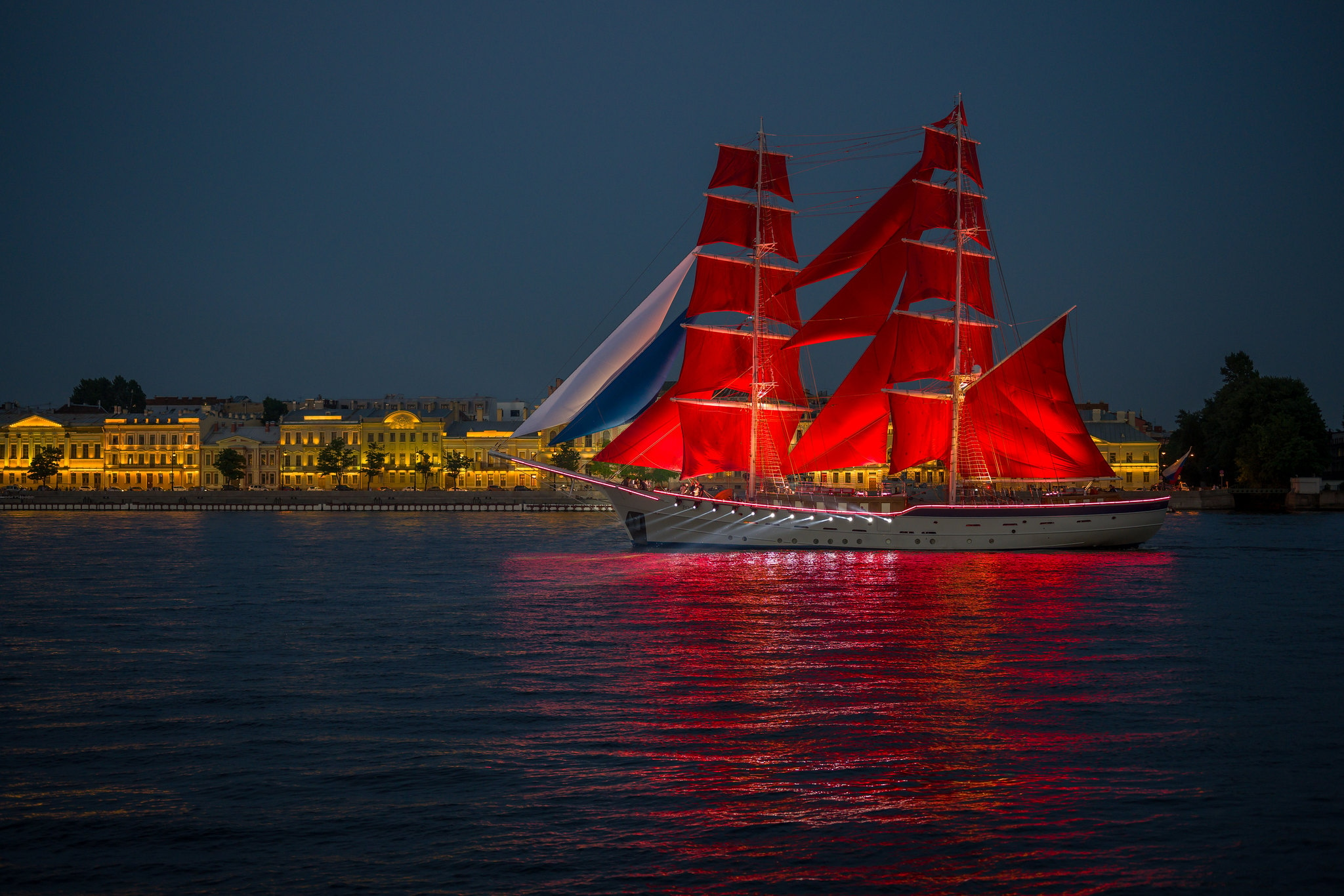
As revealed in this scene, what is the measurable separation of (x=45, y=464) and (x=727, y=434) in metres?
102

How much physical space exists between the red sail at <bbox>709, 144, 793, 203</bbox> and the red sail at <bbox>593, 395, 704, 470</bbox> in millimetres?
9227

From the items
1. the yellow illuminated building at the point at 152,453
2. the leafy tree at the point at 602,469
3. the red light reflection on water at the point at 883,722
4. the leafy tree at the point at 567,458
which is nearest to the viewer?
the red light reflection on water at the point at 883,722

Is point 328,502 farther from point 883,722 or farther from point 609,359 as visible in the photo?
point 883,722

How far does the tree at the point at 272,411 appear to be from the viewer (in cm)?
14662

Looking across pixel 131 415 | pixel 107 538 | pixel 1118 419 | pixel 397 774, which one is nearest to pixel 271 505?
pixel 131 415

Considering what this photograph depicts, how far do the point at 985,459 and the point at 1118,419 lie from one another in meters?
92.8

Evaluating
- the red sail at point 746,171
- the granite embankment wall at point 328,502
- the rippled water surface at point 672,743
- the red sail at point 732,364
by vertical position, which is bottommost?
the rippled water surface at point 672,743

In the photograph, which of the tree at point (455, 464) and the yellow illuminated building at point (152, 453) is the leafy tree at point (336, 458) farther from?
the yellow illuminated building at point (152, 453)

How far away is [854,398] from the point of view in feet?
148

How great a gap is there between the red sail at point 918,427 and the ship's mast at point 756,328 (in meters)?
5.03

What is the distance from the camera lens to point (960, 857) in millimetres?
9617

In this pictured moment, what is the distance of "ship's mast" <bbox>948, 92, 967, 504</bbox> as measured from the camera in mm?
45156

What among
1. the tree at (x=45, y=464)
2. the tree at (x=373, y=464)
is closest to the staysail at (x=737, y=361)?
the tree at (x=373, y=464)

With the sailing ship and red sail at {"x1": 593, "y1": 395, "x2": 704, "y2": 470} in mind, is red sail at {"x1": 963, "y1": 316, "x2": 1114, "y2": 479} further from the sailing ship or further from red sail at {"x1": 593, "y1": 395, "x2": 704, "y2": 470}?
red sail at {"x1": 593, "y1": 395, "x2": 704, "y2": 470}
